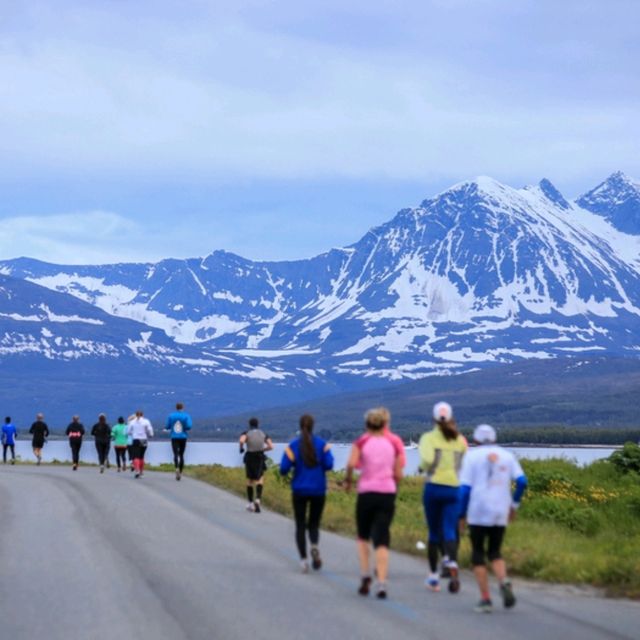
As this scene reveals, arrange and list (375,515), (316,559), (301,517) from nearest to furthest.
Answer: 1. (375,515)
2. (316,559)
3. (301,517)

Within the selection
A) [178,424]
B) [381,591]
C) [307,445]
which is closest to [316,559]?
[307,445]

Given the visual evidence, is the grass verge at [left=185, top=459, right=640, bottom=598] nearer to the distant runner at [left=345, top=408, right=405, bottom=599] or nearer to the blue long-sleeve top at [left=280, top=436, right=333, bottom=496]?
the blue long-sleeve top at [left=280, top=436, right=333, bottom=496]

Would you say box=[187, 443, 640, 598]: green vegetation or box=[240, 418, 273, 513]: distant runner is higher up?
box=[240, 418, 273, 513]: distant runner

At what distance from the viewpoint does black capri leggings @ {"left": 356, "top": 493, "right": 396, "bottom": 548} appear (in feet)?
52.4

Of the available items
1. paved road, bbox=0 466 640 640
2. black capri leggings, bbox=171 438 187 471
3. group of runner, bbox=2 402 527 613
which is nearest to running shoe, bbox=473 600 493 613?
group of runner, bbox=2 402 527 613

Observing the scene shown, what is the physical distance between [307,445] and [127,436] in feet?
89.0

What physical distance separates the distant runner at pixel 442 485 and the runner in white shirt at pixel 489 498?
1.35 m

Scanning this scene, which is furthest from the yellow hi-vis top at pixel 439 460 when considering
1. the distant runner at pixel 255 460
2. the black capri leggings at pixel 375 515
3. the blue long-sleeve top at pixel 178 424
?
the blue long-sleeve top at pixel 178 424

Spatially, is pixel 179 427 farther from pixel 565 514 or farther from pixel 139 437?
pixel 565 514

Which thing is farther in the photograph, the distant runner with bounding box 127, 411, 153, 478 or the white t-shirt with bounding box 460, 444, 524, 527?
the distant runner with bounding box 127, 411, 153, 478

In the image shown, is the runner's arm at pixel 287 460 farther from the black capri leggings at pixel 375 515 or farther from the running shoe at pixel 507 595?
the running shoe at pixel 507 595

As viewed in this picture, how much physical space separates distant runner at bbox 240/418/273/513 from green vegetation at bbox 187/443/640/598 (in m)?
0.75

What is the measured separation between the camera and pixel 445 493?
54.5ft

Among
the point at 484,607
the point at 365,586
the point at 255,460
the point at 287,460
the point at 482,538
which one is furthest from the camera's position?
the point at 255,460
